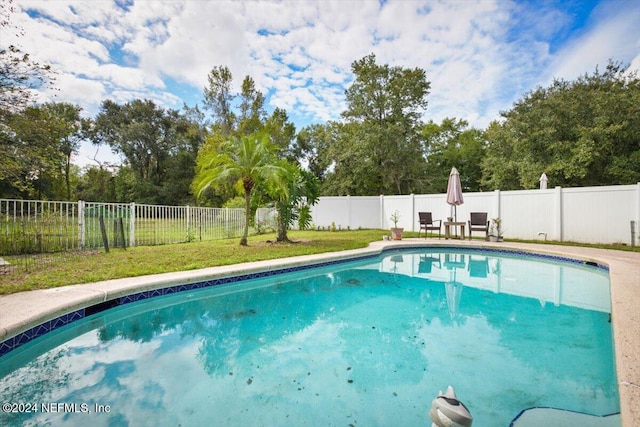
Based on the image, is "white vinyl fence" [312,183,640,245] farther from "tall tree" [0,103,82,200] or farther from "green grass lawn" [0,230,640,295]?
"tall tree" [0,103,82,200]

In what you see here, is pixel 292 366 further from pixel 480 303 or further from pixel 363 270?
pixel 363 270

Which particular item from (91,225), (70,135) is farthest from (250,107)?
(91,225)

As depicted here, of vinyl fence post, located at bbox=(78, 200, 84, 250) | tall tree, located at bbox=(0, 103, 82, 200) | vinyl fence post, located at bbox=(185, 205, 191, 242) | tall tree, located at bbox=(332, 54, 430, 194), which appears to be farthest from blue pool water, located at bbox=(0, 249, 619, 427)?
tall tree, located at bbox=(332, 54, 430, 194)

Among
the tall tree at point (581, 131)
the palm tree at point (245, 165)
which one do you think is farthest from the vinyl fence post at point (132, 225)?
the tall tree at point (581, 131)

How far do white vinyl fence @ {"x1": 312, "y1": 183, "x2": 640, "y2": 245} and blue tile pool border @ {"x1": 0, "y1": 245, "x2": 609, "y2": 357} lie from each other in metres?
2.62

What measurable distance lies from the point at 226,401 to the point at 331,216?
1396 centimetres

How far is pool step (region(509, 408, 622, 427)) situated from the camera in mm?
1958

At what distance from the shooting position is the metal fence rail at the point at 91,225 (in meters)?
6.16

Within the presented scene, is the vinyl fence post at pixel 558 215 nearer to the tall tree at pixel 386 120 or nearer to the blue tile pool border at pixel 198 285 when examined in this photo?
the blue tile pool border at pixel 198 285

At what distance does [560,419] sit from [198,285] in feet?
15.7

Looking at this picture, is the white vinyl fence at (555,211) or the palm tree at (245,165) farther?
the white vinyl fence at (555,211)

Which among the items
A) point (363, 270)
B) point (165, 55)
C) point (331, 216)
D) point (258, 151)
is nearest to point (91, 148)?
point (165, 55)

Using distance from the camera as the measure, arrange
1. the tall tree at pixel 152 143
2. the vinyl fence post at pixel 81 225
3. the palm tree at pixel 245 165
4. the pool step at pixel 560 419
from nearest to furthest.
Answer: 1. the pool step at pixel 560 419
2. the vinyl fence post at pixel 81 225
3. the palm tree at pixel 245 165
4. the tall tree at pixel 152 143

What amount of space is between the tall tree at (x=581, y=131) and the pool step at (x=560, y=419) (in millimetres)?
14491
